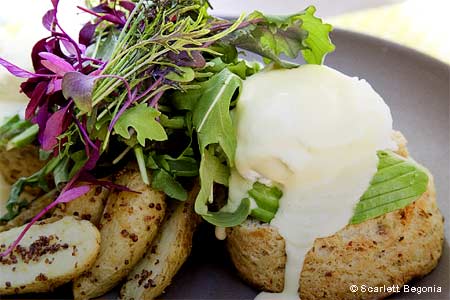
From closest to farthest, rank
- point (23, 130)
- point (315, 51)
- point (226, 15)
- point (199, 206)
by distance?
point (199, 206), point (315, 51), point (23, 130), point (226, 15)

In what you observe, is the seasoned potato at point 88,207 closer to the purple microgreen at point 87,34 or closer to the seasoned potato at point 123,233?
the seasoned potato at point 123,233

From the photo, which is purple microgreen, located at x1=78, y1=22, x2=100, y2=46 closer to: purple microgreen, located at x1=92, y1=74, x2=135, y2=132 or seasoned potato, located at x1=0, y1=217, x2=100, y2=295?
purple microgreen, located at x1=92, y1=74, x2=135, y2=132

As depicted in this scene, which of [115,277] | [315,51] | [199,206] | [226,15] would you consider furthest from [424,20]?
[115,277]

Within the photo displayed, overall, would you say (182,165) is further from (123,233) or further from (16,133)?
(16,133)

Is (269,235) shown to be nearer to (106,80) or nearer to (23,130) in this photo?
(106,80)

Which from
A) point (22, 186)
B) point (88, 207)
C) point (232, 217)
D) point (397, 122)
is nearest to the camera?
point (232, 217)

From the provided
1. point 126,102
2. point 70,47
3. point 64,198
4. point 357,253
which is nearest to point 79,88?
point 126,102
